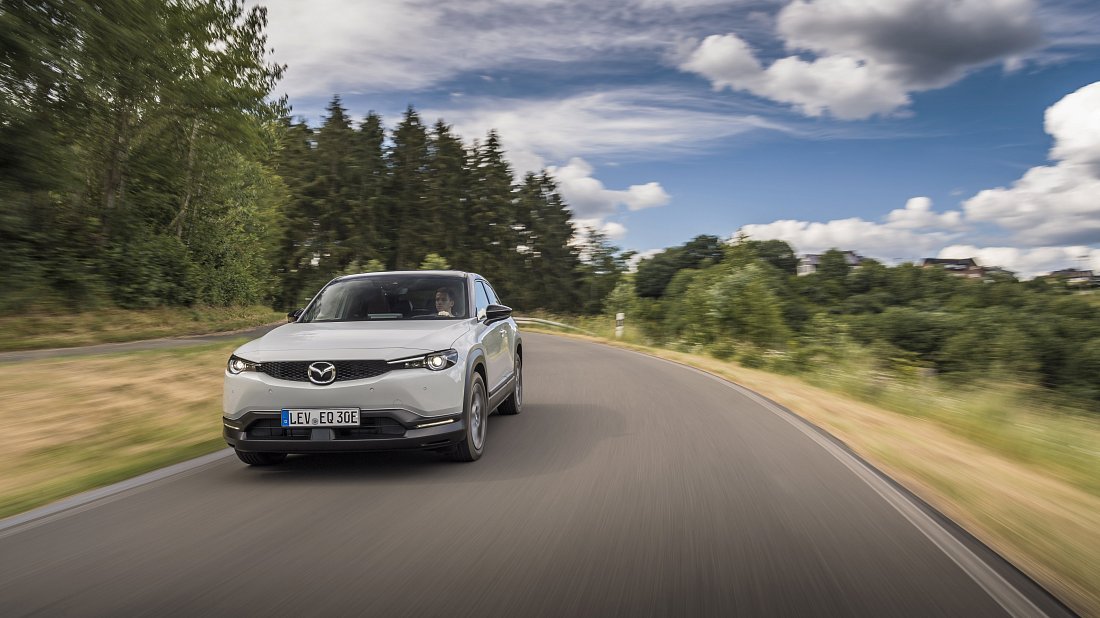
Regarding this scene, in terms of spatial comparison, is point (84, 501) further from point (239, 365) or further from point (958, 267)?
point (958, 267)

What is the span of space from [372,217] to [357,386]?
5958 cm

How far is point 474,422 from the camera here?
269 inches

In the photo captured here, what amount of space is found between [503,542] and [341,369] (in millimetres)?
2175

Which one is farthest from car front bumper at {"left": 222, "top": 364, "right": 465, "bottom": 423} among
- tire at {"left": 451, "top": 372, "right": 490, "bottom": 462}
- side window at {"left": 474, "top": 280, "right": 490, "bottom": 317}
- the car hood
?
side window at {"left": 474, "top": 280, "right": 490, "bottom": 317}

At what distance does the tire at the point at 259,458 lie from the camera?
6.39 meters

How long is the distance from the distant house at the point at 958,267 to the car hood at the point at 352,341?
62.7 meters

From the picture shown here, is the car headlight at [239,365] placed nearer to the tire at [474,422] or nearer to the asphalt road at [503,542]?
the asphalt road at [503,542]

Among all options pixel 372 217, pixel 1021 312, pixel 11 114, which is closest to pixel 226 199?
pixel 11 114

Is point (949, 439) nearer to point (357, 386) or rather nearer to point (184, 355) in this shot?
point (357, 386)

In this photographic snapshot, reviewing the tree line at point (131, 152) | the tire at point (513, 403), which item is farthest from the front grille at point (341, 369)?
the tree line at point (131, 152)

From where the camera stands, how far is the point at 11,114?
43.2 ft

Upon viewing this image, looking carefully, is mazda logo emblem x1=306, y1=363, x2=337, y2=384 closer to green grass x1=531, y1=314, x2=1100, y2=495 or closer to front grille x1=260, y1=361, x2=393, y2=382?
front grille x1=260, y1=361, x2=393, y2=382

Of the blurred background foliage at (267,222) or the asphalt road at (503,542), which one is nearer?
the asphalt road at (503,542)

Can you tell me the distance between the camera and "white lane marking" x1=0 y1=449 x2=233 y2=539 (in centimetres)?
471
